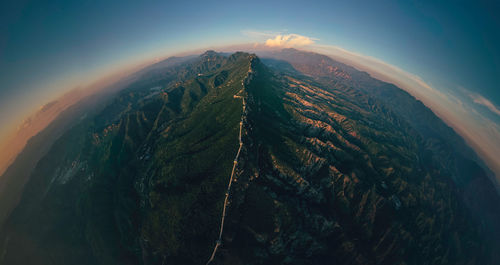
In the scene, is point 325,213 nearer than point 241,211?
No

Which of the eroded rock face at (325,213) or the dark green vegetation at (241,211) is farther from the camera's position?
the eroded rock face at (325,213)

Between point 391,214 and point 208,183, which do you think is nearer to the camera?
point 208,183

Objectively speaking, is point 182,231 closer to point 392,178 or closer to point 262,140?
point 262,140

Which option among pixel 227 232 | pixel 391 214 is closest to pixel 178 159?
pixel 227 232

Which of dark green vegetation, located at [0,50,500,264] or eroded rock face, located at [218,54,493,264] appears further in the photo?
eroded rock face, located at [218,54,493,264]

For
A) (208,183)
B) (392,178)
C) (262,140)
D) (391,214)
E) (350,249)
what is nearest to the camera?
(208,183)

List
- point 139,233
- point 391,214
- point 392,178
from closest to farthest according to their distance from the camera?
point 139,233, point 391,214, point 392,178

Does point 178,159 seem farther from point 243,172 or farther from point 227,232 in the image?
point 227,232

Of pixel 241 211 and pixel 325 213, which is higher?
pixel 241 211

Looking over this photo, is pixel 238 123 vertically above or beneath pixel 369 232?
above

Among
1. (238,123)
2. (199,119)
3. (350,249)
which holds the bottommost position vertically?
(350,249)
